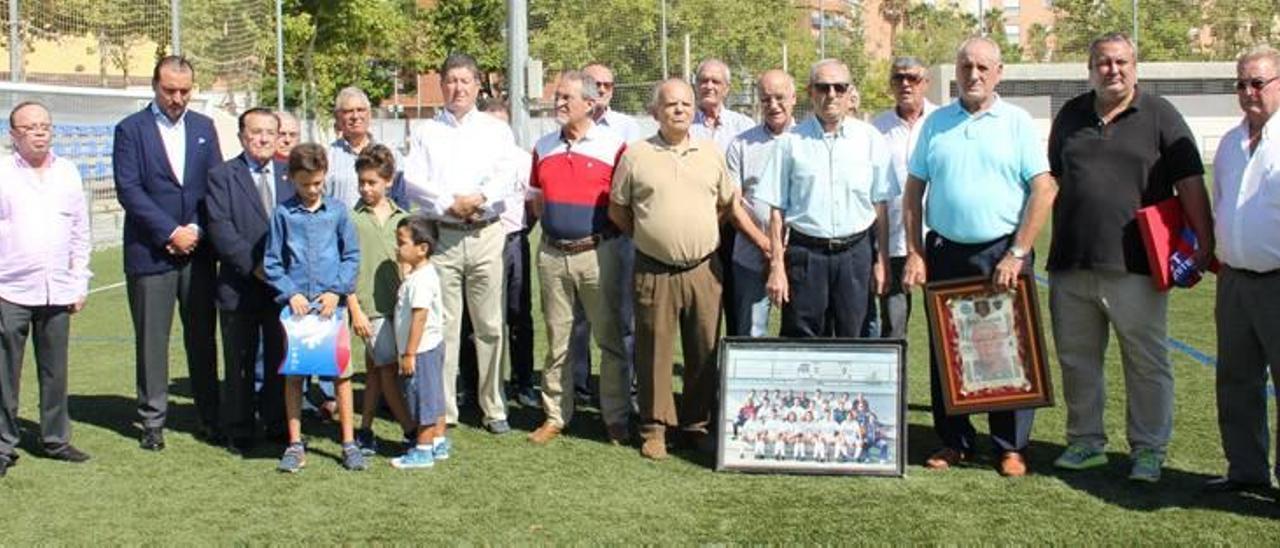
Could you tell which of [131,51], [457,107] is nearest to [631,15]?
[131,51]

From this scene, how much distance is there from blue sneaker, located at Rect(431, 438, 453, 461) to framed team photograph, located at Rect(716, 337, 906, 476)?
4.58ft

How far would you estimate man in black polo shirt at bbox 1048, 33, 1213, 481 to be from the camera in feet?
19.3

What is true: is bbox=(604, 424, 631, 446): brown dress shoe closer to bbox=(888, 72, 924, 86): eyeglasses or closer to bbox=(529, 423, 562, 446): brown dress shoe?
bbox=(529, 423, 562, 446): brown dress shoe

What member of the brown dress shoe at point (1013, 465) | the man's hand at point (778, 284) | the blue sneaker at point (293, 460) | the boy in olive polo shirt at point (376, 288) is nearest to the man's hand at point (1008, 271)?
the brown dress shoe at point (1013, 465)

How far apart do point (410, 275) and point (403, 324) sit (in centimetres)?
25

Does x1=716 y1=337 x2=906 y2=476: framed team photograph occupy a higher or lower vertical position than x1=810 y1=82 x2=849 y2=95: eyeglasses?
lower

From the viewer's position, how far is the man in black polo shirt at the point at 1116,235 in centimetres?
587

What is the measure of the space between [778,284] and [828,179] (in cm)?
55

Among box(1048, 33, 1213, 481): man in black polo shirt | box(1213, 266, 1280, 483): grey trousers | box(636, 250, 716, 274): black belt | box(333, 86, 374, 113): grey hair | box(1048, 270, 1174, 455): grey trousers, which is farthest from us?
box(333, 86, 374, 113): grey hair

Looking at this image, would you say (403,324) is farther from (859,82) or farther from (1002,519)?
(859,82)

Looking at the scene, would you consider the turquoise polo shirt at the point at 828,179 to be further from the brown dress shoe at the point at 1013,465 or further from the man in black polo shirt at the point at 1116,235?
the brown dress shoe at the point at 1013,465

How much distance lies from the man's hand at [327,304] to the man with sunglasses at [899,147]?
2.76 meters

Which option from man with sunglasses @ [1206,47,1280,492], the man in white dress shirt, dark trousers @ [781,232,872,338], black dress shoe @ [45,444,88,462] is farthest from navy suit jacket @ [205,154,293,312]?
man with sunglasses @ [1206,47,1280,492]

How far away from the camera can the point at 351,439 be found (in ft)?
21.9
